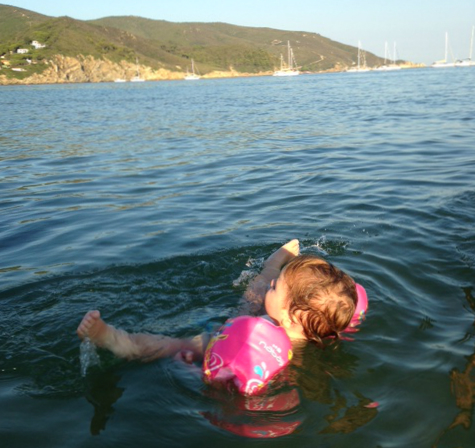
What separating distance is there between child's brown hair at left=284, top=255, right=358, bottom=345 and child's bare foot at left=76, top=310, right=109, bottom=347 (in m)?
1.22

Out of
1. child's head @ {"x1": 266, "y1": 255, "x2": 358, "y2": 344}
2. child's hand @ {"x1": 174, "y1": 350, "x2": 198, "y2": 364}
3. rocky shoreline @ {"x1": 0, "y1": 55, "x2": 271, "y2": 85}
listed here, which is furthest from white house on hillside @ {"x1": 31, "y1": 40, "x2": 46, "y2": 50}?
child's head @ {"x1": 266, "y1": 255, "x2": 358, "y2": 344}

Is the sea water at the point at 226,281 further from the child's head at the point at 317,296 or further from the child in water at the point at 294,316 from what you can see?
the child's head at the point at 317,296

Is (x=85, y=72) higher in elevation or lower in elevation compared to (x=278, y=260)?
higher

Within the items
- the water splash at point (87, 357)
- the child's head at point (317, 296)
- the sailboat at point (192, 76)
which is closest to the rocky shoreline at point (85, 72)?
the sailboat at point (192, 76)

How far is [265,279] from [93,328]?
5.27ft

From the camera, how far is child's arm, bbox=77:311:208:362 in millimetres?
3041

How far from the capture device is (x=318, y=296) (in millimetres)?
3215

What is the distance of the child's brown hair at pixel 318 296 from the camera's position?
3.22m

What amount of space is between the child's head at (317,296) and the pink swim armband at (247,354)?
0.20 metres

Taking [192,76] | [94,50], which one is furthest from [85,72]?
[192,76]

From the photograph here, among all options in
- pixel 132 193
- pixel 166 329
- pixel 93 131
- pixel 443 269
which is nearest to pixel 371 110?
pixel 93 131

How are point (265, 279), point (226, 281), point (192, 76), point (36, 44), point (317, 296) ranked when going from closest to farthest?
1. point (317, 296)
2. point (265, 279)
3. point (226, 281)
4. point (36, 44)
5. point (192, 76)

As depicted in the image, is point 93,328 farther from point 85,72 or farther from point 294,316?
point 85,72

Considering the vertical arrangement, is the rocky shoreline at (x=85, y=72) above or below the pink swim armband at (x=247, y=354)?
above
